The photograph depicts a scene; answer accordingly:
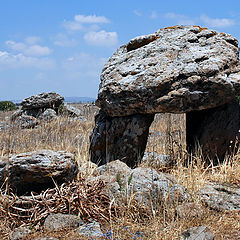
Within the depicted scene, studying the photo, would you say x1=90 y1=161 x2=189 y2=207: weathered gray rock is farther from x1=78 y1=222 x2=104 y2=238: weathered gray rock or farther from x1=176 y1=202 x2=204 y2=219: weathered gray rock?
x1=78 y1=222 x2=104 y2=238: weathered gray rock

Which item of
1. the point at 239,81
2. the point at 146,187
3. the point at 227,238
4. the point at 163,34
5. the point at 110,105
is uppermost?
the point at 163,34

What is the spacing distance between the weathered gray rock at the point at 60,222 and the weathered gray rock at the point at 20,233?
204 mm

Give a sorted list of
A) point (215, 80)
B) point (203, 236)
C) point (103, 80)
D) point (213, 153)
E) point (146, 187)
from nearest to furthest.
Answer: point (203, 236), point (146, 187), point (215, 80), point (213, 153), point (103, 80)

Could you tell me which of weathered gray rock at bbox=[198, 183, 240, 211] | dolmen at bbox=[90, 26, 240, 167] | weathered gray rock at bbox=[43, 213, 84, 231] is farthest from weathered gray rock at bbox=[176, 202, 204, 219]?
dolmen at bbox=[90, 26, 240, 167]

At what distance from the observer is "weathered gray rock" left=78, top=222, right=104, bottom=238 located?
3476 mm

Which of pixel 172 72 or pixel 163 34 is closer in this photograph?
pixel 172 72

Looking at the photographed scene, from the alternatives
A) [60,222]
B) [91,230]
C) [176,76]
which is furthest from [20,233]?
[176,76]

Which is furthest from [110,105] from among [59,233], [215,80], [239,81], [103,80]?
[59,233]

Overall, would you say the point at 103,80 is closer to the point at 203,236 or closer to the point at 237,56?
the point at 237,56

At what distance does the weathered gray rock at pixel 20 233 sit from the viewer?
3518 millimetres

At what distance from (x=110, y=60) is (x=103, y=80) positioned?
2.67 feet

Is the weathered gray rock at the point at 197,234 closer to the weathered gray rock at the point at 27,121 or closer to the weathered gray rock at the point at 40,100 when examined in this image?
the weathered gray rock at the point at 27,121

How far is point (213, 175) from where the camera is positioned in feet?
17.7

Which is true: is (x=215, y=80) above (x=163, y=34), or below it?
below
